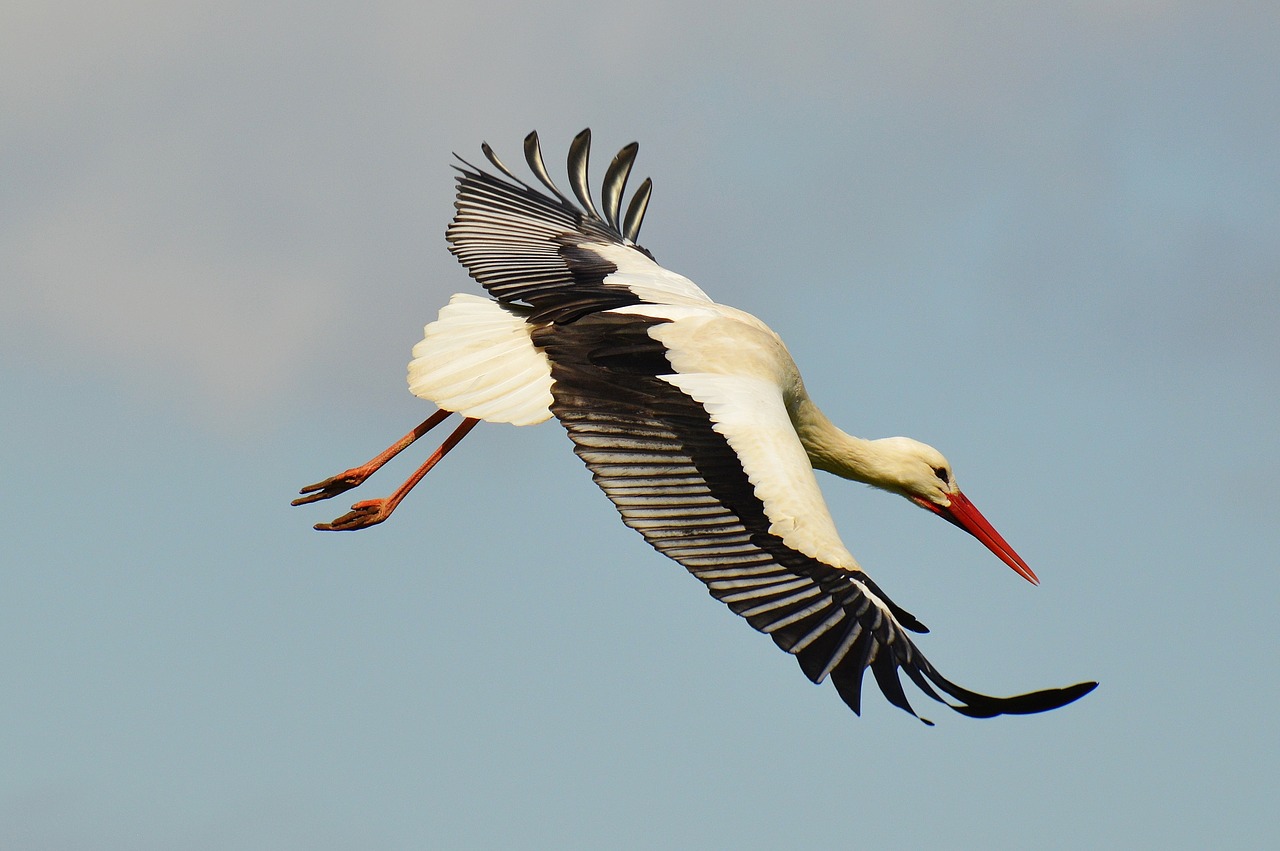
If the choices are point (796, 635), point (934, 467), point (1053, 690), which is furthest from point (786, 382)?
point (1053, 690)

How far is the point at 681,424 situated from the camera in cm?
652

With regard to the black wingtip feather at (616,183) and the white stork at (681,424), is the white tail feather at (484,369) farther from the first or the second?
the black wingtip feather at (616,183)

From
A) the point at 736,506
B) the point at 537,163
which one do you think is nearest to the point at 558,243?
the point at 537,163

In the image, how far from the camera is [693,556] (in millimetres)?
6004

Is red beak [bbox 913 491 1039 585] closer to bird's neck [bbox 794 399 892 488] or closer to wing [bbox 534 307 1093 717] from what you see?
bird's neck [bbox 794 399 892 488]

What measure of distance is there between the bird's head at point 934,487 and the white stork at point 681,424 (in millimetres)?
11

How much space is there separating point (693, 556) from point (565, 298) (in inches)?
96.3

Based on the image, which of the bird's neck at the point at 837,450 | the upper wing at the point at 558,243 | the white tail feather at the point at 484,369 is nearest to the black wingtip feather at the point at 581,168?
the upper wing at the point at 558,243

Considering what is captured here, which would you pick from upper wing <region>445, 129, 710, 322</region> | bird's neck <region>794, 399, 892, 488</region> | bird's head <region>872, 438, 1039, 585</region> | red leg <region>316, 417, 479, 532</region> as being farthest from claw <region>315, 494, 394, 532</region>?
bird's head <region>872, 438, 1039, 585</region>

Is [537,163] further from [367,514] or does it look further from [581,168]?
[367,514]

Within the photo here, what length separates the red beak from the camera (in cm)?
863

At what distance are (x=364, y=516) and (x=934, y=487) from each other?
296 cm

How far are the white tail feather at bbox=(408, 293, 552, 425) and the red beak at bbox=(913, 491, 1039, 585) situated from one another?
2.31 meters

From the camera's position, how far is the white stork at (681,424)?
570 cm
